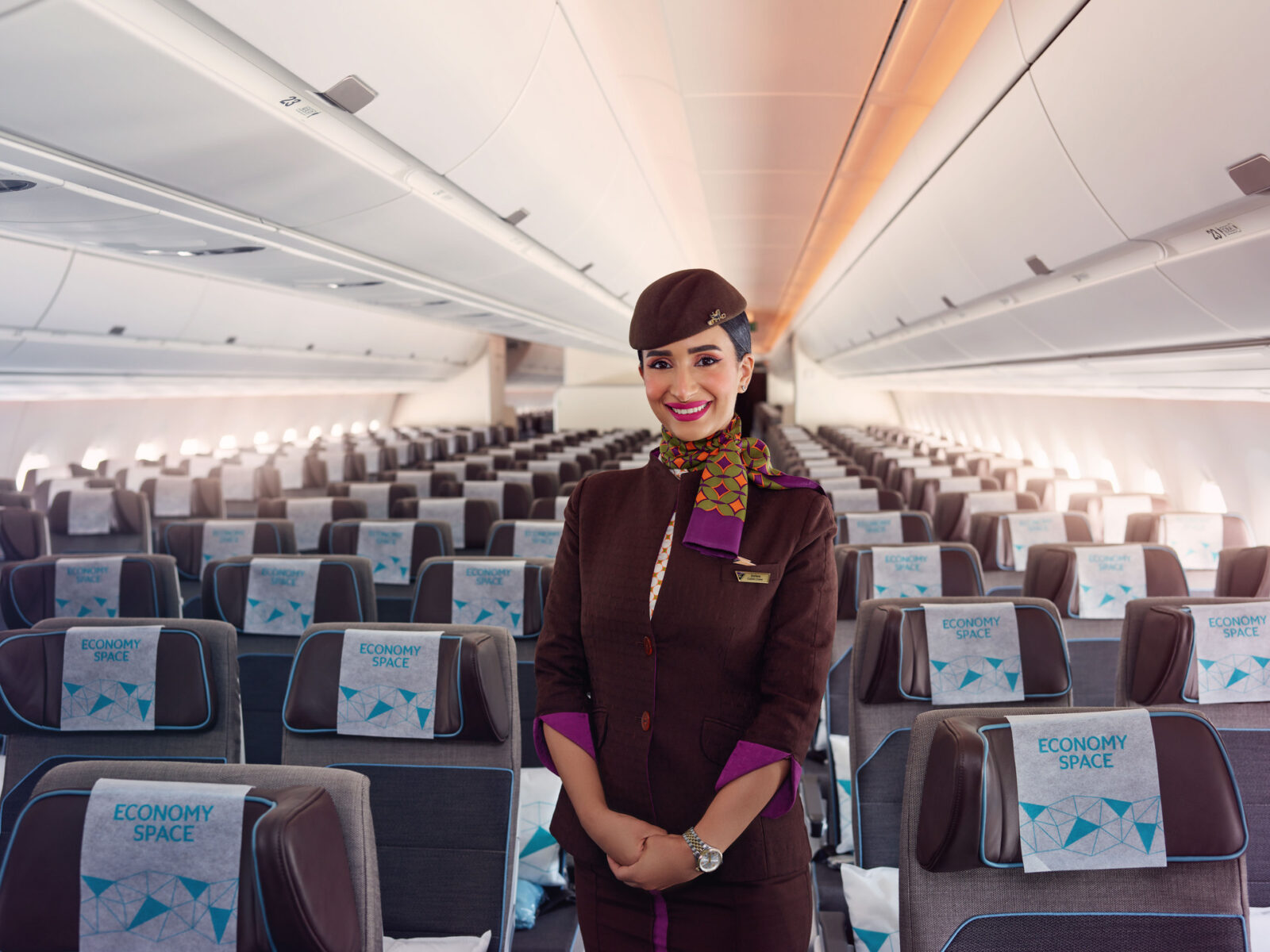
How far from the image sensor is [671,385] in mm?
1359

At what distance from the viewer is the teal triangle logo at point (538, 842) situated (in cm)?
288

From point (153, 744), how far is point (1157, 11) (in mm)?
3052

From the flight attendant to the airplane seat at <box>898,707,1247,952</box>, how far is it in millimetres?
242

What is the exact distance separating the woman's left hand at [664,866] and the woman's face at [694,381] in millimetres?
637

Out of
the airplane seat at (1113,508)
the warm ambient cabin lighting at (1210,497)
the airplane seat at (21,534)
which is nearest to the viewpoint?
the airplane seat at (21,534)

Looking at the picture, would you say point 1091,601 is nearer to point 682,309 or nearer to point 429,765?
point 429,765

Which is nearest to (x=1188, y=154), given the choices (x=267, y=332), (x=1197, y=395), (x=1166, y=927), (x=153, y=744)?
(x=1166, y=927)

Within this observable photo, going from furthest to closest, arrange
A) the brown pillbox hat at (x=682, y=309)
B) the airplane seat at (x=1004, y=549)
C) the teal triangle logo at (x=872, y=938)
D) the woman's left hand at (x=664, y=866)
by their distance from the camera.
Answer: the airplane seat at (x=1004, y=549), the teal triangle logo at (x=872, y=938), the brown pillbox hat at (x=682, y=309), the woman's left hand at (x=664, y=866)

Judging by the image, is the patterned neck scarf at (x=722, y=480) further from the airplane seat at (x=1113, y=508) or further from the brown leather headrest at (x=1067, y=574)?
the airplane seat at (x=1113, y=508)

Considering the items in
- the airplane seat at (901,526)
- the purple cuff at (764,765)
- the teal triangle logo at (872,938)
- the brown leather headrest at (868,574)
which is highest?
the airplane seat at (901,526)

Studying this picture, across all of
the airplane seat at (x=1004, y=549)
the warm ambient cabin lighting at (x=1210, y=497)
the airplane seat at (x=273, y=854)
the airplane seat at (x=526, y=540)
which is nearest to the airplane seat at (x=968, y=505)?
the airplane seat at (x=1004, y=549)

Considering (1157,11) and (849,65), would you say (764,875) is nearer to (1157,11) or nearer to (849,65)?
(1157,11)

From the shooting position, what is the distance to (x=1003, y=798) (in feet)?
4.53

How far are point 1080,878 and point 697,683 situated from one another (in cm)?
77
